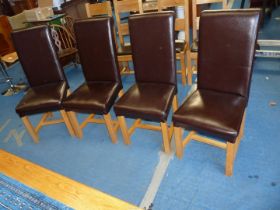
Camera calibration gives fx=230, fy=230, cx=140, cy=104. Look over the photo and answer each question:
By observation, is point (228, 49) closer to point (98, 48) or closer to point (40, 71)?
point (98, 48)

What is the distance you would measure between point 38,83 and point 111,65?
0.86 metres

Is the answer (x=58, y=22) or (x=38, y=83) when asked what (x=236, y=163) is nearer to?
(x=38, y=83)

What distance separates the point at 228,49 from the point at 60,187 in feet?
4.48

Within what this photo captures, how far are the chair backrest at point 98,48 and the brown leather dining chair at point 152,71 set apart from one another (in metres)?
0.21

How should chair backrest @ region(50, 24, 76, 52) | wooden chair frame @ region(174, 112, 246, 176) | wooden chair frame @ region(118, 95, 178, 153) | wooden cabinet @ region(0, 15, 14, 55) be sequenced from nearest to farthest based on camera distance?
wooden chair frame @ region(174, 112, 246, 176) → wooden chair frame @ region(118, 95, 178, 153) → chair backrest @ region(50, 24, 76, 52) → wooden cabinet @ region(0, 15, 14, 55)

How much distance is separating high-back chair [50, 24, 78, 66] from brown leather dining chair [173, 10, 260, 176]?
89.4 inches

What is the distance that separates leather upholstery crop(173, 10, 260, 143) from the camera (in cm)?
145

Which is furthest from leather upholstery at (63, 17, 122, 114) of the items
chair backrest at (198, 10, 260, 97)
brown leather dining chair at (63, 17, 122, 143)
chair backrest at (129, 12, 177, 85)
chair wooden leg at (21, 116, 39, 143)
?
chair backrest at (198, 10, 260, 97)

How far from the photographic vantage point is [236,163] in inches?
68.8

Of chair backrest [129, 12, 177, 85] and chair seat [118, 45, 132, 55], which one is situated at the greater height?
chair backrest [129, 12, 177, 85]

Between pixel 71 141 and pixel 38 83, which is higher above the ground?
pixel 38 83

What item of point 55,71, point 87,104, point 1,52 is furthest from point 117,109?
point 1,52

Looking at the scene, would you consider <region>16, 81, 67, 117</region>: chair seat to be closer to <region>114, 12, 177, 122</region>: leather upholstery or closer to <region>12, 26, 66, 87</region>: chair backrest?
<region>12, 26, 66, 87</region>: chair backrest

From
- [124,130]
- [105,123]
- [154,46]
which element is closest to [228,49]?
[154,46]
